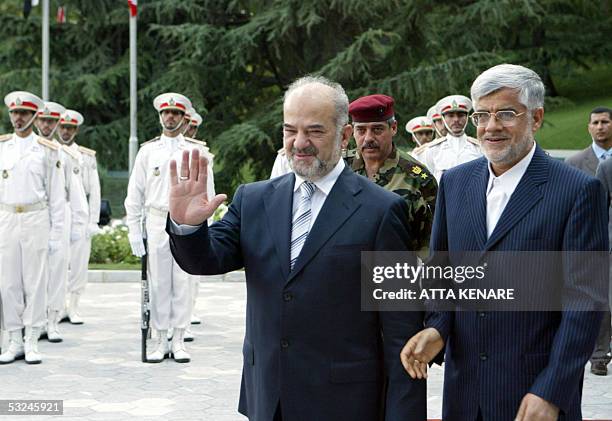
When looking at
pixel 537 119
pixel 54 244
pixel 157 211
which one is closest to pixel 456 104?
pixel 157 211

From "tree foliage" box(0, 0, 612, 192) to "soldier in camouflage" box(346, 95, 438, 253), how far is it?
16.9 meters

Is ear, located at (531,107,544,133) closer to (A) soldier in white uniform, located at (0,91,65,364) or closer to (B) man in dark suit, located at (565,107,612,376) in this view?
(B) man in dark suit, located at (565,107,612,376)

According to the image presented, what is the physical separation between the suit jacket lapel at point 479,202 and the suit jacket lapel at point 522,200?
0.16ft

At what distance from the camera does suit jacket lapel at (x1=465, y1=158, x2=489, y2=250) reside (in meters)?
3.29

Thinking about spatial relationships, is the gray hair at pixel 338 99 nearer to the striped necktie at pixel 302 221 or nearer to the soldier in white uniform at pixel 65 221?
the striped necktie at pixel 302 221

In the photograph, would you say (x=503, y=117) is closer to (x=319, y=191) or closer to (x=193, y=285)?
(x=319, y=191)

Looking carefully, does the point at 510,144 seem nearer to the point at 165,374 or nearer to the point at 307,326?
the point at 307,326

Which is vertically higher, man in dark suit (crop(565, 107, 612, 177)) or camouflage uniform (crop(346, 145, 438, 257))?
man in dark suit (crop(565, 107, 612, 177))

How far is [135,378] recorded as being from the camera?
26.8 feet

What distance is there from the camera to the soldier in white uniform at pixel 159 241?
9070 mm

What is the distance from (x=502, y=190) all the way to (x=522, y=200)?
0.11 meters

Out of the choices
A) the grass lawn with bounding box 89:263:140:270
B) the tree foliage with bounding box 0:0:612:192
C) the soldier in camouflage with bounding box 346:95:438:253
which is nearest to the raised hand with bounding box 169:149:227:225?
the soldier in camouflage with bounding box 346:95:438:253

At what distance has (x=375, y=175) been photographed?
565cm

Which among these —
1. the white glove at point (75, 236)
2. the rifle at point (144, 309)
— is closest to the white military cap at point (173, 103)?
the rifle at point (144, 309)
